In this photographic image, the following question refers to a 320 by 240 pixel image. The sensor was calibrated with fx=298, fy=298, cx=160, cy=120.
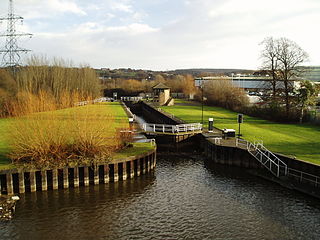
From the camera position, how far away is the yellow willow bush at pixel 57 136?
22.8 metres

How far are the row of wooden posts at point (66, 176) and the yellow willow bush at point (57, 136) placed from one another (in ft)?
2.15

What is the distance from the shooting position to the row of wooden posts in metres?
21.7

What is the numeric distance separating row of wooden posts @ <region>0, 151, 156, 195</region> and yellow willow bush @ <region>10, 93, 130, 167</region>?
65 centimetres

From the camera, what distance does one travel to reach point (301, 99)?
44.3m

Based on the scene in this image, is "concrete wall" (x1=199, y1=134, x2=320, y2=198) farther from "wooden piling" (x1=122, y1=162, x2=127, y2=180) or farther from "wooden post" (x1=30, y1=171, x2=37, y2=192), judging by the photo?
"wooden post" (x1=30, y1=171, x2=37, y2=192)

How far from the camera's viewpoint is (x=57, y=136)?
23812 millimetres

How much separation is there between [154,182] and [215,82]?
197 feet

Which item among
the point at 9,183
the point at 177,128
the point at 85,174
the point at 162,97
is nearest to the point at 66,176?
the point at 85,174

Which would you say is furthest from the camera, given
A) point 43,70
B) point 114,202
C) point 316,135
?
point 43,70

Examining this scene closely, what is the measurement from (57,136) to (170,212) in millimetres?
11058

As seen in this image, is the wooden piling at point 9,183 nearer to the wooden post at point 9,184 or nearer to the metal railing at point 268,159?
the wooden post at point 9,184

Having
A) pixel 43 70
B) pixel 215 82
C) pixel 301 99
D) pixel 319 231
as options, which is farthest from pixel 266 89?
pixel 43 70

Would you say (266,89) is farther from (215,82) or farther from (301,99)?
(215,82)

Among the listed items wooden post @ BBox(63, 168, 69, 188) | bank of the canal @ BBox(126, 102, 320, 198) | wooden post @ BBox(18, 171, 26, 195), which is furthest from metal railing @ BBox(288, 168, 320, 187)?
wooden post @ BBox(18, 171, 26, 195)
